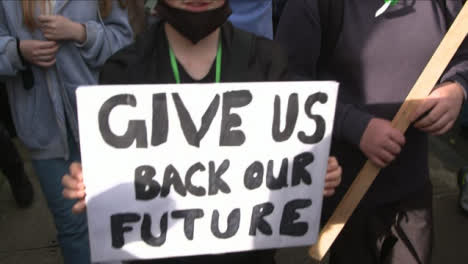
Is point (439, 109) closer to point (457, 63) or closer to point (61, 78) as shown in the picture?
point (457, 63)

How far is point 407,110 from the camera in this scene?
1.45 m

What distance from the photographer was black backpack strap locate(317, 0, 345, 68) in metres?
1.46

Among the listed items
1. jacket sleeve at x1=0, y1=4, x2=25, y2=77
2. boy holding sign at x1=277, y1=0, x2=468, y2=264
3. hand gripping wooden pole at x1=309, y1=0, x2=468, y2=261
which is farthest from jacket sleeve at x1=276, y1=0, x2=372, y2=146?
jacket sleeve at x1=0, y1=4, x2=25, y2=77

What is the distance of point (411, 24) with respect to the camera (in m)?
1.48

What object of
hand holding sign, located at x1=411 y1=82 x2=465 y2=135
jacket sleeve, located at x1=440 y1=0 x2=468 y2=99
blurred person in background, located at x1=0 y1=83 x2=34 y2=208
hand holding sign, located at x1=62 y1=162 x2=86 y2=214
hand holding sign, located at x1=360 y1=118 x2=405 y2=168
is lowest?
blurred person in background, located at x1=0 y1=83 x2=34 y2=208

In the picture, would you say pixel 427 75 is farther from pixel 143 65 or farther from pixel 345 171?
pixel 143 65

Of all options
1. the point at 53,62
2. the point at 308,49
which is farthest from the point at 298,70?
the point at 53,62

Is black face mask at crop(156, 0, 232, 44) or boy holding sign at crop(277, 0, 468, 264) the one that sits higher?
black face mask at crop(156, 0, 232, 44)

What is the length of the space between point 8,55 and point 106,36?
36 centimetres

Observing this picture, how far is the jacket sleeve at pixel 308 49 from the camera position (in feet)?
4.92

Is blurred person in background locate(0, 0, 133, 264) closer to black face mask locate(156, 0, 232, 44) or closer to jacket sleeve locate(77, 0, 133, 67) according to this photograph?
jacket sleeve locate(77, 0, 133, 67)

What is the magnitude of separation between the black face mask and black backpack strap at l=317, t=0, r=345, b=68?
12.9 inches

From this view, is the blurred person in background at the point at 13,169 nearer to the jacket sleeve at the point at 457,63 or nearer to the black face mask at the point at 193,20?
the black face mask at the point at 193,20

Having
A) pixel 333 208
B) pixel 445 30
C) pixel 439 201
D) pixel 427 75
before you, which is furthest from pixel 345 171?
pixel 439 201
